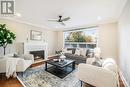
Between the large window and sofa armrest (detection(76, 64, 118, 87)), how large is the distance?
3.17 meters

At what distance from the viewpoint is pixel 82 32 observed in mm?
5617

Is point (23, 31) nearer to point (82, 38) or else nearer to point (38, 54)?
point (38, 54)

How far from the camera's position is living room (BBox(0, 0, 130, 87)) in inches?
94.5

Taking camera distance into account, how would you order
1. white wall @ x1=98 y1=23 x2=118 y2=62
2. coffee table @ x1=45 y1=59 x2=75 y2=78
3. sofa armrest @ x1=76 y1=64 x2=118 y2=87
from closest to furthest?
sofa armrest @ x1=76 y1=64 x2=118 y2=87 < coffee table @ x1=45 y1=59 x2=75 y2=78 < white wall @ x1=98 y1=23 x2=118 y2=62

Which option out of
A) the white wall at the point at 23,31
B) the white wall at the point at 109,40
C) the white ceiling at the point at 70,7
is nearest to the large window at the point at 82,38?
the white wall at the point at 109,40

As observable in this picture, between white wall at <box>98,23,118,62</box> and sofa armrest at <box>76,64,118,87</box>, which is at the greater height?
white wall at <box>98,23,118,62</box>

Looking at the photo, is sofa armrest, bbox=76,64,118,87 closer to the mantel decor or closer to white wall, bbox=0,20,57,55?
white wall, bbox=0,20,57,55

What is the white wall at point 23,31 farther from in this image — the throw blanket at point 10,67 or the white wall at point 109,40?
the white wall at point 109,40

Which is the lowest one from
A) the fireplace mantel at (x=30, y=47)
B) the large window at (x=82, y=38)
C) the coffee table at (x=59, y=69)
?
the coffee table at (x=59, y=69)

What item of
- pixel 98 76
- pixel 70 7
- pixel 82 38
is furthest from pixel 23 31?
pixel 98 76

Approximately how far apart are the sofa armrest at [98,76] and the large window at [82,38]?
10.4ft

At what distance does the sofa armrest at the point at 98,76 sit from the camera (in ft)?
5.68

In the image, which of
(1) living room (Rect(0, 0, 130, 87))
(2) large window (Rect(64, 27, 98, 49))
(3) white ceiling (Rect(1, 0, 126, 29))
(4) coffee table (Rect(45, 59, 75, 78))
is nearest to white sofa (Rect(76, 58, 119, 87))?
(1) living room (Rect(0, 0, 130, 87))

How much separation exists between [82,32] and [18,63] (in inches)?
164
